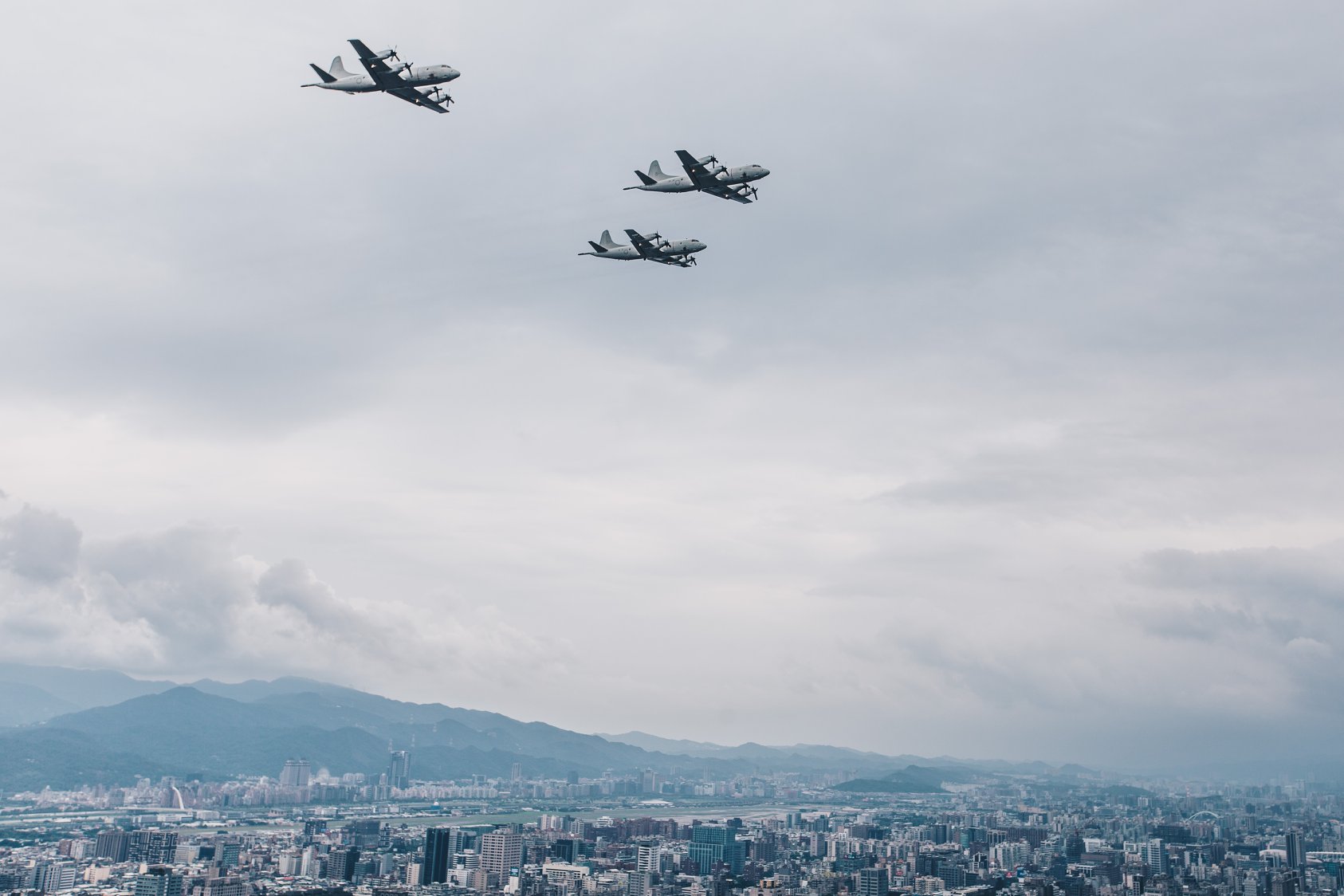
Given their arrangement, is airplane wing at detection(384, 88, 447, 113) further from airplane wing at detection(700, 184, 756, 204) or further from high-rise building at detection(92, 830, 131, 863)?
high-rise building at detection(92, 830, 131, 863)

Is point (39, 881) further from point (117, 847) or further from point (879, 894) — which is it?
point (879, 894)

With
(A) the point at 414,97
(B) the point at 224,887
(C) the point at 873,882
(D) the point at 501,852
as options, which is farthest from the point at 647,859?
(A) the point at 414,97

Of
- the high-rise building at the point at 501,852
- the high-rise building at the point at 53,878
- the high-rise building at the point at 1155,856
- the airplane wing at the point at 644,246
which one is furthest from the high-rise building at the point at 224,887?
the high-rise building at the point at 1155,856

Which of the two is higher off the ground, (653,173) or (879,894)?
(653,173)

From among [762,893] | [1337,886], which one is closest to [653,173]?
[762,893]

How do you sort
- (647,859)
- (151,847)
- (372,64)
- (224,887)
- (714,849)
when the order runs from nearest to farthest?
(372,64), (224,887), (647,859), (151,847), (714,849)

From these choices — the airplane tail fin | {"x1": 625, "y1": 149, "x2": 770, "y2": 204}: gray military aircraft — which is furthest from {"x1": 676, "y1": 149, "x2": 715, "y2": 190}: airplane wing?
the airplane tail fin

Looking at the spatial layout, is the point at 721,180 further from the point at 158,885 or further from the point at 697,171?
the point at 158,885
